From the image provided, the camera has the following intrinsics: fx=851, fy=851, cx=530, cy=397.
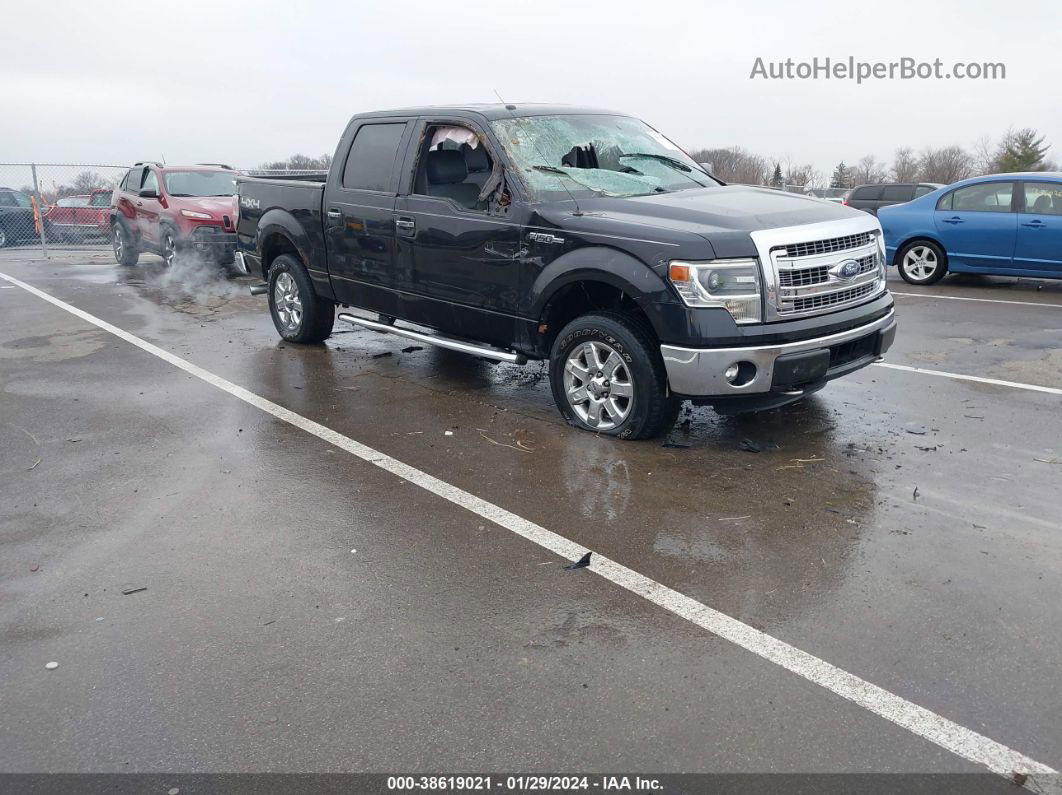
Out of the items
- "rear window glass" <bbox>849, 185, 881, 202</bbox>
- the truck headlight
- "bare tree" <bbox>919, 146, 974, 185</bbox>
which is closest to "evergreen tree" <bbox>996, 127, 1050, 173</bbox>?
"bare tree" <bbox>919, 146, 974, 185</bbox>

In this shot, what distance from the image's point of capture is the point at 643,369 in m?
5.18

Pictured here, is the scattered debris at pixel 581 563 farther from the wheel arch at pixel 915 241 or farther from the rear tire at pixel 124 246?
the rear tire at pixel 124 246

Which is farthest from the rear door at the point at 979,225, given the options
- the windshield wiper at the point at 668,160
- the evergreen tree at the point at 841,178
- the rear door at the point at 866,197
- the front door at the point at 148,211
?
the evergreen tree at the point at 841,178

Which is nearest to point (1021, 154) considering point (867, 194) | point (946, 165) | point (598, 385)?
point (946, 165)

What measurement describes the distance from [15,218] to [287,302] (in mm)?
16862

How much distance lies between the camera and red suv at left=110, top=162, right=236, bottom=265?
1348 centimetres

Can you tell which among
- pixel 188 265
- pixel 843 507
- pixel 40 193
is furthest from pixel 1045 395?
pixel 40 193

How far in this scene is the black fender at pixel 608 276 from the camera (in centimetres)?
501

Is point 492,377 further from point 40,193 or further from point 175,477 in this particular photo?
point 40,193

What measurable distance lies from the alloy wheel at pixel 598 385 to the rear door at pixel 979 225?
859 cm

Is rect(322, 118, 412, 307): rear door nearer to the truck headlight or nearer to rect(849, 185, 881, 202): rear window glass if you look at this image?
the truck headlight
